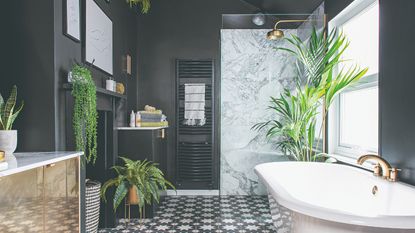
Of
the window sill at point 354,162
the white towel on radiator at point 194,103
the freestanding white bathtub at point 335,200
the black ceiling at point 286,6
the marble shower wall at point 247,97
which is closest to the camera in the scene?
the freestanding white bathtub at point 335,200

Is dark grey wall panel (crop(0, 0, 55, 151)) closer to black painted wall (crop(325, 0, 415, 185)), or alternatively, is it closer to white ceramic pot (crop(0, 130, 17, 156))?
white ceramic pot (crop(0, 130, 17, 156))

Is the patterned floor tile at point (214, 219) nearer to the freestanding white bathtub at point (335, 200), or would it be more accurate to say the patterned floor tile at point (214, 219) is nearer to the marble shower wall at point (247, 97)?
the marble shower wall at point (247, 97)

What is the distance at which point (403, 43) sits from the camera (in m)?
1.91

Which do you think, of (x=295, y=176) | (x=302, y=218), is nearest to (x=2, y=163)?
(x=302, y=218)

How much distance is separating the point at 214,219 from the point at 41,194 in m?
2.07

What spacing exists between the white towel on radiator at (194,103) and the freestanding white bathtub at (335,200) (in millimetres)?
1765

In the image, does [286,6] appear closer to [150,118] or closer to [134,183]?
[150,118]

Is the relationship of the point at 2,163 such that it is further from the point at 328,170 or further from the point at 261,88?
the point at 261,88

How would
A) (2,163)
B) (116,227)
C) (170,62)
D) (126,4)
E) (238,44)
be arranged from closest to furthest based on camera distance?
(2,163) < (116,227) < (238,44) < (126,4) < (170,62)

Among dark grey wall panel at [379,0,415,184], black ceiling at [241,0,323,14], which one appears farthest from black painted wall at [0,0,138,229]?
black ceiling at [241,0,323,14]

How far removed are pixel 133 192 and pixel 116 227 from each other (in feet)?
1.22

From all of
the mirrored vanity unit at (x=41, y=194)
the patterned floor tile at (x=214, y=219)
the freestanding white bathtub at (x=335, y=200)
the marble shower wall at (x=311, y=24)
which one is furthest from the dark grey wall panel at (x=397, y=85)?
the mirrored vanity unit at (x=41, y=194)

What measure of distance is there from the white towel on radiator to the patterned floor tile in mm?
1217

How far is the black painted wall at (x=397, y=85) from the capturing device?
6.05 feet
